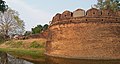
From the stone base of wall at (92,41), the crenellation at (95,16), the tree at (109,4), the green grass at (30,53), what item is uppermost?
the tree at (109,4)

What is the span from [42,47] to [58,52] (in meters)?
7.30

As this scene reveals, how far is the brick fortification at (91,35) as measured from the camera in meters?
17.9

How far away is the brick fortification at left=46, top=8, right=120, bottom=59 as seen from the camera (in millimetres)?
17875

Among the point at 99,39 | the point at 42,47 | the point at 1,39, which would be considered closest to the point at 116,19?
the point at 99,39

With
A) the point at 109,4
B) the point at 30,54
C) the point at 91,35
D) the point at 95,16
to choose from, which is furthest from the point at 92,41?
the point at 109,4

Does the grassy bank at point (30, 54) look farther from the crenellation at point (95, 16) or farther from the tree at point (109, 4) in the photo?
the tree at point (109, 4)

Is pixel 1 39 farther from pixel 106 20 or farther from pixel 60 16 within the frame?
pixel 106 20

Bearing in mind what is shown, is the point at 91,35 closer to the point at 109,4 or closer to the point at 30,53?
the point at 30,53

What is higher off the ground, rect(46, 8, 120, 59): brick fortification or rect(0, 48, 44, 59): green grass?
rect(46, 8, 120, 59): brick fortification

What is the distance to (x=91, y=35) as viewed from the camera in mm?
18297

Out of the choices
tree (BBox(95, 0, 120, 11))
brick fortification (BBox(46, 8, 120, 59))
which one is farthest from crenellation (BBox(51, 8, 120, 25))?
tree (BBox(95, 0, 120, 11))

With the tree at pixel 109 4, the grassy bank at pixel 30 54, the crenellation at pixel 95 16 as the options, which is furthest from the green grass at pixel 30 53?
the tree at pixel 109 4

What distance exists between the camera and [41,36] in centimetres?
3025

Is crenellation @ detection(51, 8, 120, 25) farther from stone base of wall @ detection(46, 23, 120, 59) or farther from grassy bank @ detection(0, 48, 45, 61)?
grassy bank @ detection(0, 48, 45, 61)
